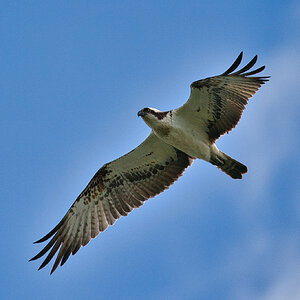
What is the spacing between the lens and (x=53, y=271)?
1028 centimetres

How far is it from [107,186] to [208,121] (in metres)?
2.47

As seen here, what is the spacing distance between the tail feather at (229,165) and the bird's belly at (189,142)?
188 mm

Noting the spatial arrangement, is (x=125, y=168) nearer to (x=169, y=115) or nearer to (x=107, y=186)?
(x=107, y=186)

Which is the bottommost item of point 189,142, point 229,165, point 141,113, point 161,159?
point 229,165

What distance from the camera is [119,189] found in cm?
1141

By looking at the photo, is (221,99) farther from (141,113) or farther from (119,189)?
(119,189)

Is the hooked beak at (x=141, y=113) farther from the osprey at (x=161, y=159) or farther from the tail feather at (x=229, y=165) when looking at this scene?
the tail feather at (x=229, y=165)

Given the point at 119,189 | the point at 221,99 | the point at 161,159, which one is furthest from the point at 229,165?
the point at 119,189

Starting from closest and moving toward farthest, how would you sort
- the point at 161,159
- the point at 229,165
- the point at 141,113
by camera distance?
1. the point at 141,113
2. the point at 229,165
3. the point at 161,159

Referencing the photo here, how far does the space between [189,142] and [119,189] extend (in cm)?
189

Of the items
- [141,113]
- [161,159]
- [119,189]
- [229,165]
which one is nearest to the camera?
[141,113]

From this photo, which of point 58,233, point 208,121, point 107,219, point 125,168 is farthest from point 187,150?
point 58,233

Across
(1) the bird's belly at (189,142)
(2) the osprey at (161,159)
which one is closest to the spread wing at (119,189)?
(2) the osprey at (161,159)

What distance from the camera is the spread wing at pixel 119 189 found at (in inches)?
432
